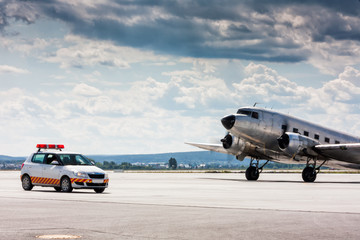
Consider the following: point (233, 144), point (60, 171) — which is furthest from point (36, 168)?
point (233, 144)

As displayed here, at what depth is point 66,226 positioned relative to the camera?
44.0 feet

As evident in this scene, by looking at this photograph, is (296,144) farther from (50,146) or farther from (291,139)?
(50,146)

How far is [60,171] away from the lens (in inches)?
1076

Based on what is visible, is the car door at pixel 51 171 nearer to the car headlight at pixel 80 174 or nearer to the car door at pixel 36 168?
the car door at pixel 36 168

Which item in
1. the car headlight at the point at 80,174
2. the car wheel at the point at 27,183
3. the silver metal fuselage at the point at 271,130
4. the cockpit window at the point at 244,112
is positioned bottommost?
the car wheel at the point at 27,183

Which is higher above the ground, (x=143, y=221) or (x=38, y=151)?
(x=38, y=151)

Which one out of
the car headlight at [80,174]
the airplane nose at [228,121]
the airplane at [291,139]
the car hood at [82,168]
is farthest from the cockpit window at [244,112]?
the car headlight at [80,174]

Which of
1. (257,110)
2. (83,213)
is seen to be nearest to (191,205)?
(83,213)

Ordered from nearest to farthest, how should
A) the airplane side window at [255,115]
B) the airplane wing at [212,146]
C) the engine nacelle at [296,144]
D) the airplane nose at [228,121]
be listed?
the engine nacelle at [296,144] → the airplane nose at [228,121] → the airplane side window at [255,115] → the airplane wing at [212,146]

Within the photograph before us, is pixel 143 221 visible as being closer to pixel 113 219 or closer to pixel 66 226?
pixel 113 219

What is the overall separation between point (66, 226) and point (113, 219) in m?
1.77

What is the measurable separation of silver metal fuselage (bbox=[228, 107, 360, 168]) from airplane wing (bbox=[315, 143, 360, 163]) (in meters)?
0.46

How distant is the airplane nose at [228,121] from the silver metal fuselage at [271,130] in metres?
0.19

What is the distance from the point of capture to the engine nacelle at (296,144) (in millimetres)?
42469
